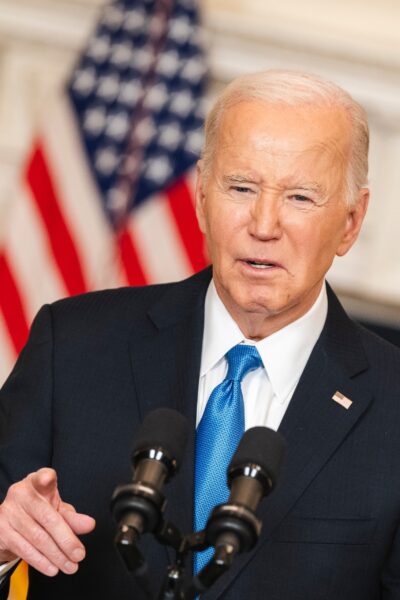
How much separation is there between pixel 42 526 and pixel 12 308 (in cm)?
311

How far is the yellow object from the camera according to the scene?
7.04ft

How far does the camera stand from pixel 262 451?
1.57 metres

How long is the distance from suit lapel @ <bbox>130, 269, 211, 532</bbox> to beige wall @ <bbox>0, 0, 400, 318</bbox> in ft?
9.66

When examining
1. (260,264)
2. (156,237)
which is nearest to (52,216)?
(156,237)

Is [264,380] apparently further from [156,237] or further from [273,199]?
[156,237]

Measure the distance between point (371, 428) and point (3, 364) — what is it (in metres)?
2.74

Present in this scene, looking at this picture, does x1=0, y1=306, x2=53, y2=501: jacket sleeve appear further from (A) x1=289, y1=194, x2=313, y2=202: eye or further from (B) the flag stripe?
(B) the flag stripe

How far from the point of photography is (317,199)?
83.2 inches

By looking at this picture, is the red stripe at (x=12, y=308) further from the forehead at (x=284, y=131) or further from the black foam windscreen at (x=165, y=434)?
the black foam windscreen at (x=165, y=434)

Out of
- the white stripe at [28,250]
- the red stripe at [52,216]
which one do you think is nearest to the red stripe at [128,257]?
the red stripe at [52,216]

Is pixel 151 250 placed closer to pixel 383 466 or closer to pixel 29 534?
pixel 383 466

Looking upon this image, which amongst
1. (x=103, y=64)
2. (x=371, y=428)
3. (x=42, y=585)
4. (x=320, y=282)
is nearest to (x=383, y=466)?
(x=371, y=428)

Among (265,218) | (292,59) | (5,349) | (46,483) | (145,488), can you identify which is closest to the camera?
(145,488)

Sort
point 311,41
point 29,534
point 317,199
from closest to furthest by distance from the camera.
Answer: point 29,534
point 317,199
point 311,41
